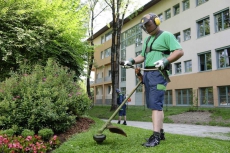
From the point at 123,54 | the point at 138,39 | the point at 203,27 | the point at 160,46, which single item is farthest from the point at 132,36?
the point at 160,46

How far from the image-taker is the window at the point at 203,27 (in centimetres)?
2305

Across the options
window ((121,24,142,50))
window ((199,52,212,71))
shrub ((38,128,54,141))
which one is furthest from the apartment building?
shrub ((38,128,54,141))

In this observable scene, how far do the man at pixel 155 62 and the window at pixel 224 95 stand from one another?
1830cm

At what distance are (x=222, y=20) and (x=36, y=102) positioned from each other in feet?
64.8

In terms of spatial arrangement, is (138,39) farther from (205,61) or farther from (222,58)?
(222,58)

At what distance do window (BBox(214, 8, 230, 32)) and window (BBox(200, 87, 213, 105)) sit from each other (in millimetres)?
5598

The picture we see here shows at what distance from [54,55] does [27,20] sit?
159cm

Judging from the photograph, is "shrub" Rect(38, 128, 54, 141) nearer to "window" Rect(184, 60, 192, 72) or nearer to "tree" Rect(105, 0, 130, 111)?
"tree" Rect(105, 0, 130, 111)

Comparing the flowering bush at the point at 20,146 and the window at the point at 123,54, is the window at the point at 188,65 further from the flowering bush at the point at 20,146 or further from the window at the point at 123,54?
the flowering bush at the point at 20,146

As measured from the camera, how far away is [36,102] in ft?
21.1

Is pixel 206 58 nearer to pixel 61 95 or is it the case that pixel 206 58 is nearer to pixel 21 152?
pixel 61 95

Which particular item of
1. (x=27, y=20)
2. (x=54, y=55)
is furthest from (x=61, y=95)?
(x=27, y=20)

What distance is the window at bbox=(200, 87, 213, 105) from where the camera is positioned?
73.0 ft

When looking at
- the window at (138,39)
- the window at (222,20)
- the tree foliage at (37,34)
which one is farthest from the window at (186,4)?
the tree foliage at (37,34)
